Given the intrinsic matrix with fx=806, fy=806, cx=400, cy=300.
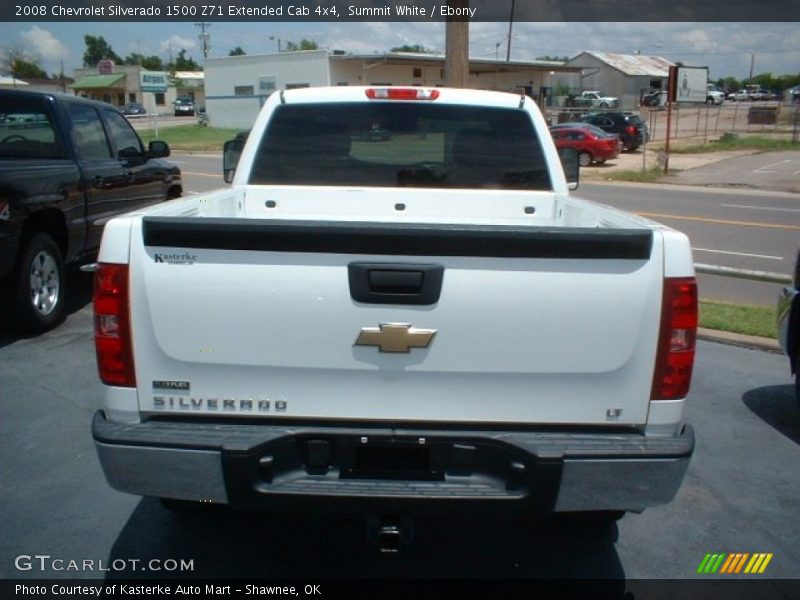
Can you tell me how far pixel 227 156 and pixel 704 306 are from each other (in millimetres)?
5019

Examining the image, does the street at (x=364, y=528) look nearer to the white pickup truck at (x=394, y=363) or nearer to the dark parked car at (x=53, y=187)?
the white pickup truck at (x=394, y=363)

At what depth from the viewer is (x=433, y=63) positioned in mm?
52812

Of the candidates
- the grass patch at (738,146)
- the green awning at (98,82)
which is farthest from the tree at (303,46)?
the grass patch at (738,146)

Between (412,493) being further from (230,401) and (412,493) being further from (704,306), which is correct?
(704,306)

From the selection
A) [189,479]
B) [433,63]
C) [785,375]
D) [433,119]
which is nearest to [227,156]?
[433,119]

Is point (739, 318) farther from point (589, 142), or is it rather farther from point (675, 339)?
point (589, 142)

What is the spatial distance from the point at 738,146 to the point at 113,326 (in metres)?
40.9

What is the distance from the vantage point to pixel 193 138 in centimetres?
4441

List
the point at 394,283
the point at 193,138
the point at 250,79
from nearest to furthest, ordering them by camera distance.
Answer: the point at 394,283, the point at 193,138, the point at 250,79

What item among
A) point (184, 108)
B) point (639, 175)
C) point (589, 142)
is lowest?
point (639, 175)

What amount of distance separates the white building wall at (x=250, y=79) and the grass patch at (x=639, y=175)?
26.4 metres

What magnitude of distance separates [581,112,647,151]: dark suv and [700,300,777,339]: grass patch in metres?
29.9

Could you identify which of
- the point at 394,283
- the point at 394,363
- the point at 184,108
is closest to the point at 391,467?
the point at 394,363

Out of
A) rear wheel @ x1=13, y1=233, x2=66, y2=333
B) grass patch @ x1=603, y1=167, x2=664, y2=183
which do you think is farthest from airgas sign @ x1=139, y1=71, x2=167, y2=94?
rear wheel @ x1=13, y1=233, x2=66, y2=333
